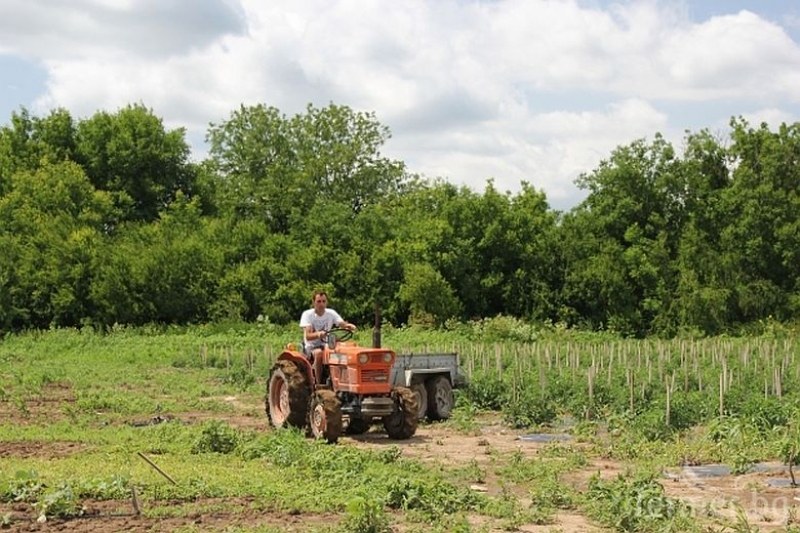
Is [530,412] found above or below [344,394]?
below

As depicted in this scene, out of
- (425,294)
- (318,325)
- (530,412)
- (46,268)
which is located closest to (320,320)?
(318,325)

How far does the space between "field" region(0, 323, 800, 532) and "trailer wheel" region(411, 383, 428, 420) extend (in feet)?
0.68

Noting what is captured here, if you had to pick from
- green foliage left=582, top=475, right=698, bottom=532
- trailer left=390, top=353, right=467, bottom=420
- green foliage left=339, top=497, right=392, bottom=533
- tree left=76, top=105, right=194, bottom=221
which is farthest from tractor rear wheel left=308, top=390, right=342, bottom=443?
tree left=76, top=105, right=194, bottom=221

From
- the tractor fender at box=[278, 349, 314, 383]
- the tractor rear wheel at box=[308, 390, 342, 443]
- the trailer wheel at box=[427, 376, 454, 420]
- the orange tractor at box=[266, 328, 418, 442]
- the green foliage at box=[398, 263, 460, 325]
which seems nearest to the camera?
the tractor rear wheel at box=[308, 390, 342, 443]

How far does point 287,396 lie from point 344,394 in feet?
2.82

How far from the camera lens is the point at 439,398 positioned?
16.1 m

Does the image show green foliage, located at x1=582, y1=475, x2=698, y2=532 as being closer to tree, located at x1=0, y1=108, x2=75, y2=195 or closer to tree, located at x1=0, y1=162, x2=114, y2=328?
tree, located at x1=0, y1=162, x2=114, y2=328

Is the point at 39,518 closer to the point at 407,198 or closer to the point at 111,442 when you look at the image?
the point at 111,442

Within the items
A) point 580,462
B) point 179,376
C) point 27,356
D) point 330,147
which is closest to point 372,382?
point 580,462

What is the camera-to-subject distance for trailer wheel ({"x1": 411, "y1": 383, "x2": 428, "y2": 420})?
627 inches

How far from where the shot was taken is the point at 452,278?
3984 cm

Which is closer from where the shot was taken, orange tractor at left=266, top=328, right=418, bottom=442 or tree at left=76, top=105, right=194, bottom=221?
orange tractor at left=266, top=328, right=418, bottom=442

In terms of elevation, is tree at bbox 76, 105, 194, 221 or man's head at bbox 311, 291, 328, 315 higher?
tree at bbox 76, 105, 194, 221

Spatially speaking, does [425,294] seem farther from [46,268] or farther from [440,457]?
[440,457]
